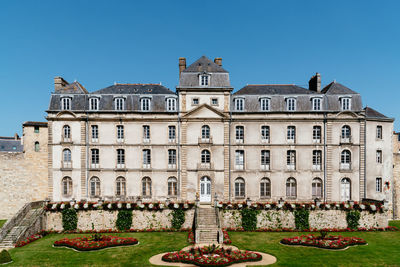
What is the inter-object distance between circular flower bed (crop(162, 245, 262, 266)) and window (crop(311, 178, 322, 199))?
1373 cm

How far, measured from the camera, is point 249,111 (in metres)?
28.1

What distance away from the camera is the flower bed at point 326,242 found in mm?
19094

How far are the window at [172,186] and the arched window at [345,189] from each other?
18.2m

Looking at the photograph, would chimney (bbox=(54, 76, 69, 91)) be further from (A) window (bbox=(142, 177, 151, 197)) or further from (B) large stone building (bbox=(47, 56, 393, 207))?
(A) window (bbox=(142, 177, 151, 197))

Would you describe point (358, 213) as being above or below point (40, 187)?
below

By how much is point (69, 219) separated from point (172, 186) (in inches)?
409

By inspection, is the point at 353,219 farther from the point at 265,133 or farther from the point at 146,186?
the point at 146,186

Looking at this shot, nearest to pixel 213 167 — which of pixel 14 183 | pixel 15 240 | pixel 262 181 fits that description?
pixel 262 181

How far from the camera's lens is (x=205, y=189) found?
1090 inches

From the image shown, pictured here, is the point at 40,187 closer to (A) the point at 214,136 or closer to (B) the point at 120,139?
(B) the point at 120,139

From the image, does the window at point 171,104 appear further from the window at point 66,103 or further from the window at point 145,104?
the window at point 66,103

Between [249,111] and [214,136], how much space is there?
4.74 meters

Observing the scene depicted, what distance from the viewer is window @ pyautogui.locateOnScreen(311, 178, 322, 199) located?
27953mm

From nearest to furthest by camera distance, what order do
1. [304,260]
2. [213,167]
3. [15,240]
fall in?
1. [304,260]
2. [15,240]
3. [213,167]
